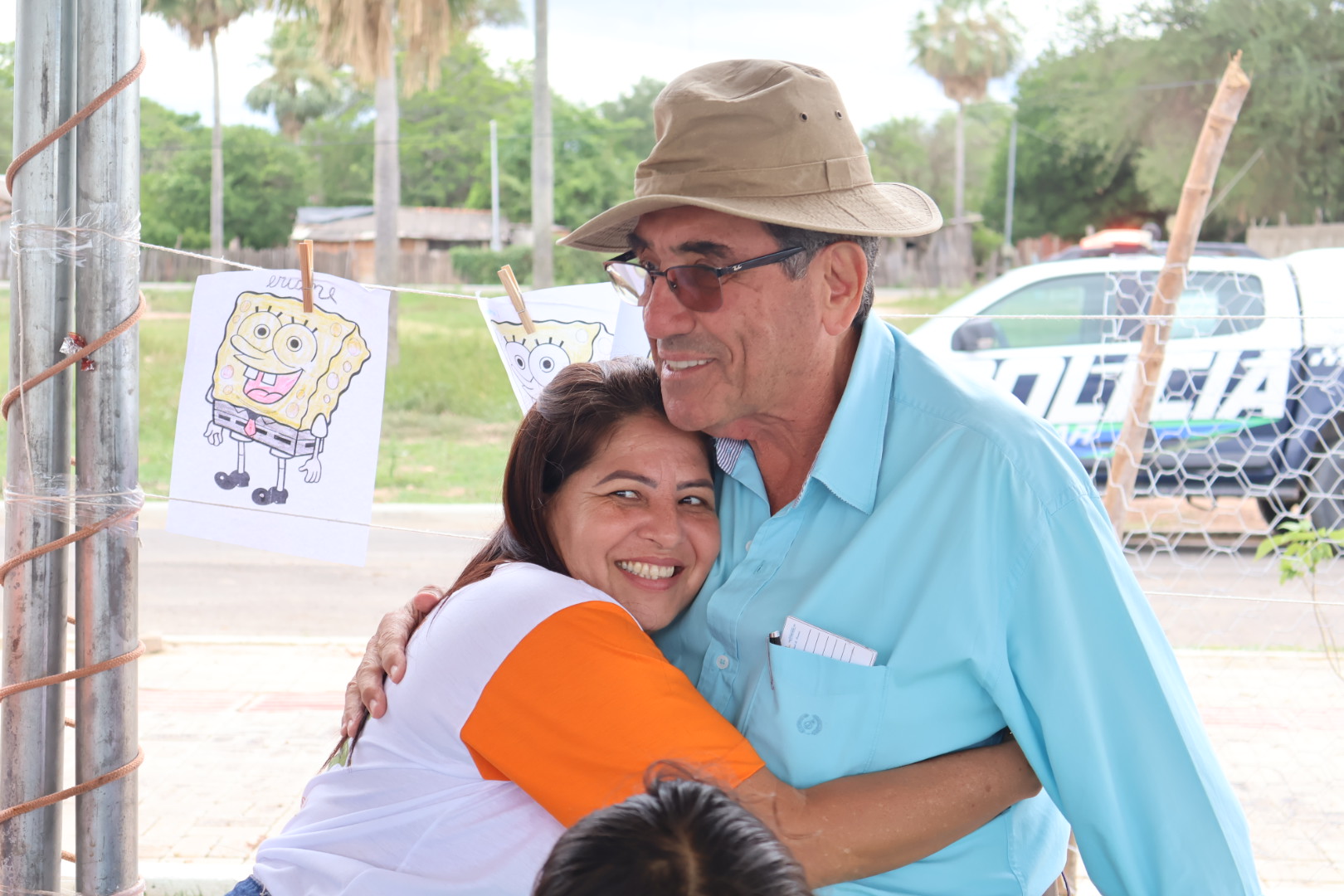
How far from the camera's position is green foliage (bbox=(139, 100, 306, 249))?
38.9 m

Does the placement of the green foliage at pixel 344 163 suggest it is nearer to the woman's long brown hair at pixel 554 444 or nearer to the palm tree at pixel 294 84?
the palm tree at pixel 294 84

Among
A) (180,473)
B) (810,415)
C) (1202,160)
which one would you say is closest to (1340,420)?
(1202,160)

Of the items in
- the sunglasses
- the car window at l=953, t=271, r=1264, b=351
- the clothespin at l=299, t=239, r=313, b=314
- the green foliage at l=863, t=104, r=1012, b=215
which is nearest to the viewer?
the sunglasses

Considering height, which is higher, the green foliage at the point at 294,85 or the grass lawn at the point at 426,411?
the green foliage at the point at 294,85

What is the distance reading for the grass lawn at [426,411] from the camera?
11.9 m

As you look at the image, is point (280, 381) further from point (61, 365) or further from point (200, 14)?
point (200, 14)

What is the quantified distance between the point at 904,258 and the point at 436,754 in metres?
36.3

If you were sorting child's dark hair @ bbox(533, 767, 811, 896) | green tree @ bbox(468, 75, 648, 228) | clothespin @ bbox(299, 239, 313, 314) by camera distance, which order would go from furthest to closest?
green tree @ bbox(468, 75, 648, 228)
clothespin @ bbox(299, 239, 313, 314)
child's dark hair @ bbox(533, 767, 811, 896)

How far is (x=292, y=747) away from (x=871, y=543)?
13.0ft

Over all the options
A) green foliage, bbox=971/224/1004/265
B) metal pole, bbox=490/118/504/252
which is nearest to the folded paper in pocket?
metal pole, bbox=490/118/504/252

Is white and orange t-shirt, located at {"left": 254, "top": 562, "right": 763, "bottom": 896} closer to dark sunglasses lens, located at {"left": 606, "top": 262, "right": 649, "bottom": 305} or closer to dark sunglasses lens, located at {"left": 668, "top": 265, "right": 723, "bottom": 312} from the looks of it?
dark sunglasses lens, located at {"left": 668, "top": 265, "right": 723, "bottom": 312}

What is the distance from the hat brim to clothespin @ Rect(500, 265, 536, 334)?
57cm

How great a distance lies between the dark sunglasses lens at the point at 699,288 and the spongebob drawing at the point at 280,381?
87 centimetres

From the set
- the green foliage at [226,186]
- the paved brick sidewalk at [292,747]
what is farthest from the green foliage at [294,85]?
the paved brick sidewalk at [292,747]
